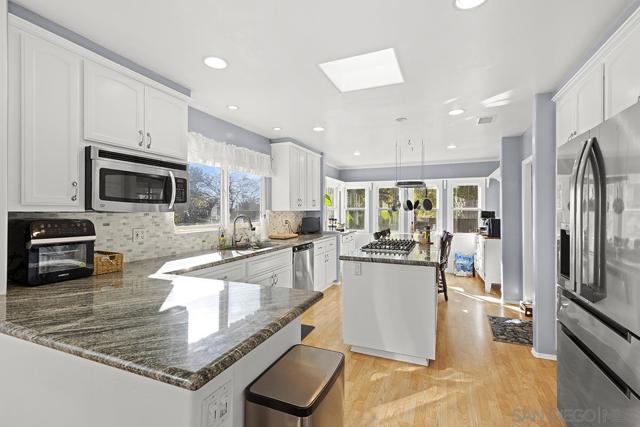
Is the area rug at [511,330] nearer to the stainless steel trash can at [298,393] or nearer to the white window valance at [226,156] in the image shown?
the stainless steel trash can at [298,393]

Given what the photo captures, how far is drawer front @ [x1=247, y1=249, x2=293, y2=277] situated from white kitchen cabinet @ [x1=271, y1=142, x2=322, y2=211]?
0.94 m

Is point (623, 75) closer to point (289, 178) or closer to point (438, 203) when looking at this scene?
point (289, 178)

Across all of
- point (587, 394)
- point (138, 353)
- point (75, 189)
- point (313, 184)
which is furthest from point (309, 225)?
point (138, 353)

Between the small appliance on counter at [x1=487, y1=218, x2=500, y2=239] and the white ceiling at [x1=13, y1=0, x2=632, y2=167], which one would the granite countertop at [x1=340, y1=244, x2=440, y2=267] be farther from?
the small appliance on counter at [x1=487, y1=218, x2=500, y2=239]

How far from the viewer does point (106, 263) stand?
81.9 inches

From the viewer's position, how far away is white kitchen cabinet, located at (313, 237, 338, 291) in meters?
4.70

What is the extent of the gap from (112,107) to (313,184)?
3451 millimetres

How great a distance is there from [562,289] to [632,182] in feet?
2.79

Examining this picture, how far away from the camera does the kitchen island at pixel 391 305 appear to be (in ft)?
8.71

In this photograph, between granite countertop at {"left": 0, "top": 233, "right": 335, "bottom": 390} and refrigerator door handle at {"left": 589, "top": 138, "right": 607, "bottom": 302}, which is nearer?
granite countertop at {"left": 0, "top": 233, "right": 335, "bottom": 390}

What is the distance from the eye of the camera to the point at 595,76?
6.49ft

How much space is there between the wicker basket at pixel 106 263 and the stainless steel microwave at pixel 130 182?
35 centimetres

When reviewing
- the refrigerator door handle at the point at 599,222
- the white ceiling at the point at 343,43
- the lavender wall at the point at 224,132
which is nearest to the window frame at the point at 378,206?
the lavender wall at the point at 224,132

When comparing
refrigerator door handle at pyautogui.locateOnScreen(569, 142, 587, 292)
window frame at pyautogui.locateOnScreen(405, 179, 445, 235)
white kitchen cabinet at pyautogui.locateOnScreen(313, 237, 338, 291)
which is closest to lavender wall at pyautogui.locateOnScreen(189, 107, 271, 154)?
white kitchen cabinet at pyautogui.locateOnScreen(313, 237, 338, 291)
